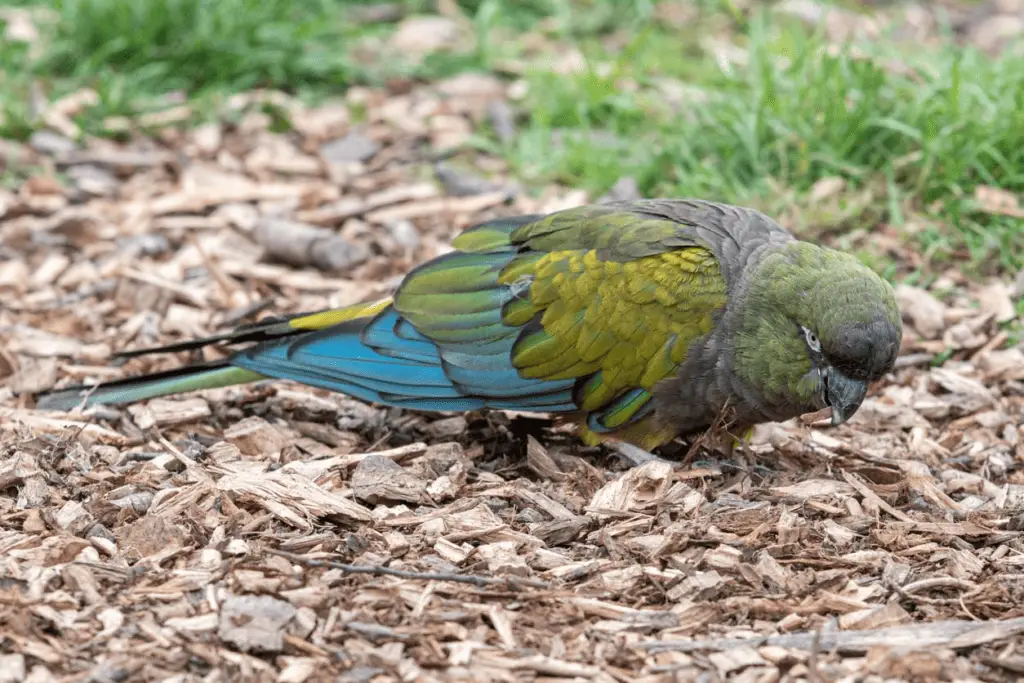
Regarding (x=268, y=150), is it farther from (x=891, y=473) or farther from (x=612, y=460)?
(x=891, y=473)

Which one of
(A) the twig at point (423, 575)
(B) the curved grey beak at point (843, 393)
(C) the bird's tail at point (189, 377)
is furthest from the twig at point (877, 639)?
(C) the bird's tail at point (189, 377)

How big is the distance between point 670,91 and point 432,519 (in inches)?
164

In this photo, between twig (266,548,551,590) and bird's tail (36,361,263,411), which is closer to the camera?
twig (266,548,551,590)

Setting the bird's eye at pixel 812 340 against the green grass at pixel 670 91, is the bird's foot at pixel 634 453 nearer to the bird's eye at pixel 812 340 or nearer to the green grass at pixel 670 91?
the bird's eye at pixel 812 340

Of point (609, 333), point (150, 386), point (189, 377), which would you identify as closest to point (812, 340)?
point (609, 333)

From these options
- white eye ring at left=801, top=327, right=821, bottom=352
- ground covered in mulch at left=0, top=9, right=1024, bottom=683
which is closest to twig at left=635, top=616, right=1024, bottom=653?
ground covered in mulch at left=0, top=9, right=1024, bottom=683

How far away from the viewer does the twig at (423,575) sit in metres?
3.30

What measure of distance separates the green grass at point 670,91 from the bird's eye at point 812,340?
1.72 m

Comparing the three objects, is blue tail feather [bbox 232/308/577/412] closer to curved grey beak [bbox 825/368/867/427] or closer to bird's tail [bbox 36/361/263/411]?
bird's tail [bbox 36/361/263/411]

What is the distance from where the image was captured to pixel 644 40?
762cm

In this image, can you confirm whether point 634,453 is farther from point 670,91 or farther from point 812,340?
point 670,91

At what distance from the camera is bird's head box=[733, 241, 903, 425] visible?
388 centimetres

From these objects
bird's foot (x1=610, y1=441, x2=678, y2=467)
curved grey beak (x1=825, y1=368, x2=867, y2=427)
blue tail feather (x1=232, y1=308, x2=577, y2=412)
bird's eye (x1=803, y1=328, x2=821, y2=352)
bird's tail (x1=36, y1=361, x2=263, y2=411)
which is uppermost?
bird's eye (x1=803, y1=328, x2=821, y2=352)

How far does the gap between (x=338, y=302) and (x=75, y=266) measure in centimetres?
138
